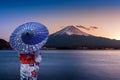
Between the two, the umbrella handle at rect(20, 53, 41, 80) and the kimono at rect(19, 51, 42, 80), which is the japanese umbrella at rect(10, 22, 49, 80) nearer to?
the kimono at rect(19, 51, 42, 80)

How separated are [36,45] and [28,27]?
690 mm

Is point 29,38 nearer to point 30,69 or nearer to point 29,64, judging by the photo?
point 29,64

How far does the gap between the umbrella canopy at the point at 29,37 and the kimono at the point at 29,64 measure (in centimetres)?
43

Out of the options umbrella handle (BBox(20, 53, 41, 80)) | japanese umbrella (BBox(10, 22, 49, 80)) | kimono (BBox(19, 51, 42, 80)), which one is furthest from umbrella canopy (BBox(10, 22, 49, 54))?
umbrella handle (BBox(20, 53, 41, 80))

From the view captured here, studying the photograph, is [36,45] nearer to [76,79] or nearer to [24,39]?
[24,39]

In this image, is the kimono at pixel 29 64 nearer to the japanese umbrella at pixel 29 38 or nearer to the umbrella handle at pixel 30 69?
the umbrella handle at pixel 30 69

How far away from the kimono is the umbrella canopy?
435 mm

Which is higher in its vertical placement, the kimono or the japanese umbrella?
the japanese umbrella

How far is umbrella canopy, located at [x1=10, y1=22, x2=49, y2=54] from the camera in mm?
13203

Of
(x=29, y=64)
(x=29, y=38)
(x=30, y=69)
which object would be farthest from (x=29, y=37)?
(x=30, y=69)

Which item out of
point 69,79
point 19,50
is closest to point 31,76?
point 19,50

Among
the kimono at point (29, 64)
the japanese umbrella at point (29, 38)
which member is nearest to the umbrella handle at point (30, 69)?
the kimono at point (29, 64)

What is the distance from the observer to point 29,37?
13227 mm

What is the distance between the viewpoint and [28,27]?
13.4 metres
